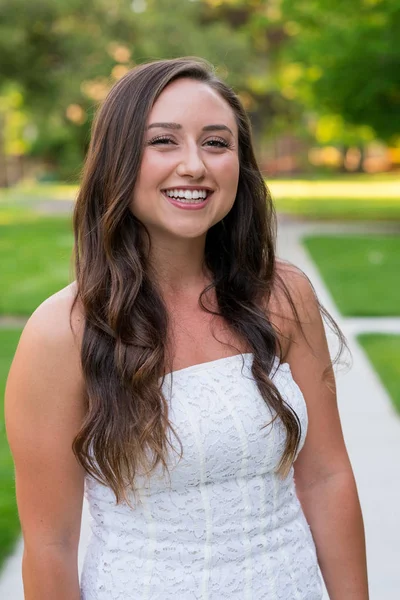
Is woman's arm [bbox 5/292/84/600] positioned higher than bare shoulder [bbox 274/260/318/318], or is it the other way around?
bare shoulder [bbox 274/260/318/318]

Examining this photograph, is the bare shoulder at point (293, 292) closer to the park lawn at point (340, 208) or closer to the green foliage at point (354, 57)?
the green foliage at point (354, 57)

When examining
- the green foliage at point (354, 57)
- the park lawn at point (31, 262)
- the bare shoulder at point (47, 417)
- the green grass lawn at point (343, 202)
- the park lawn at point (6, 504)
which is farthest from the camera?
the green grass lawn at point (343, 202)

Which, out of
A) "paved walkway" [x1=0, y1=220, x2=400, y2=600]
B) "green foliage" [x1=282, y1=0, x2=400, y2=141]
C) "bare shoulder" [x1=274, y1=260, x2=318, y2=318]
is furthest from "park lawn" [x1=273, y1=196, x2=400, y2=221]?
"bare shoulder" [x1=274, y1=260, x2=318, y2=318]

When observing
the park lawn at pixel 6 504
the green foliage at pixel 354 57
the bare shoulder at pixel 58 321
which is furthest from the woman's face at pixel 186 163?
the green foliage at pixel 354 57

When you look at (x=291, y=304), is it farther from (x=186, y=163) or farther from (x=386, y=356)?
(x=386, y=356)

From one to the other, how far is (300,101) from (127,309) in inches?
1005

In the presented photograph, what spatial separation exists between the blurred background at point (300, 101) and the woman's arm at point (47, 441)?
2.44 meters

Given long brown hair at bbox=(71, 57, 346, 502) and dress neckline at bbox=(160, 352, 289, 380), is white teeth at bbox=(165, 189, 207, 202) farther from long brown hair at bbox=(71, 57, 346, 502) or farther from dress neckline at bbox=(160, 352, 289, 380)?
dress neckline at bbox=(160, 352, 289, 380)

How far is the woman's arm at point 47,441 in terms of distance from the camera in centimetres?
177

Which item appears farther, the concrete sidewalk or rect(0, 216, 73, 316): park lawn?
rect(0, 216, 73, 316): park lawn

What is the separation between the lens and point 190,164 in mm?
1851

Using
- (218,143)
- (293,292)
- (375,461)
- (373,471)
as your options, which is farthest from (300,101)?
(218,143)

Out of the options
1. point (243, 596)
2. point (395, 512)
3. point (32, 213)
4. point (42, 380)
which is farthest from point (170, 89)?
point (32, 213)

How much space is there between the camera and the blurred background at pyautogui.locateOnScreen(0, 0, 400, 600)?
7.14 metres
